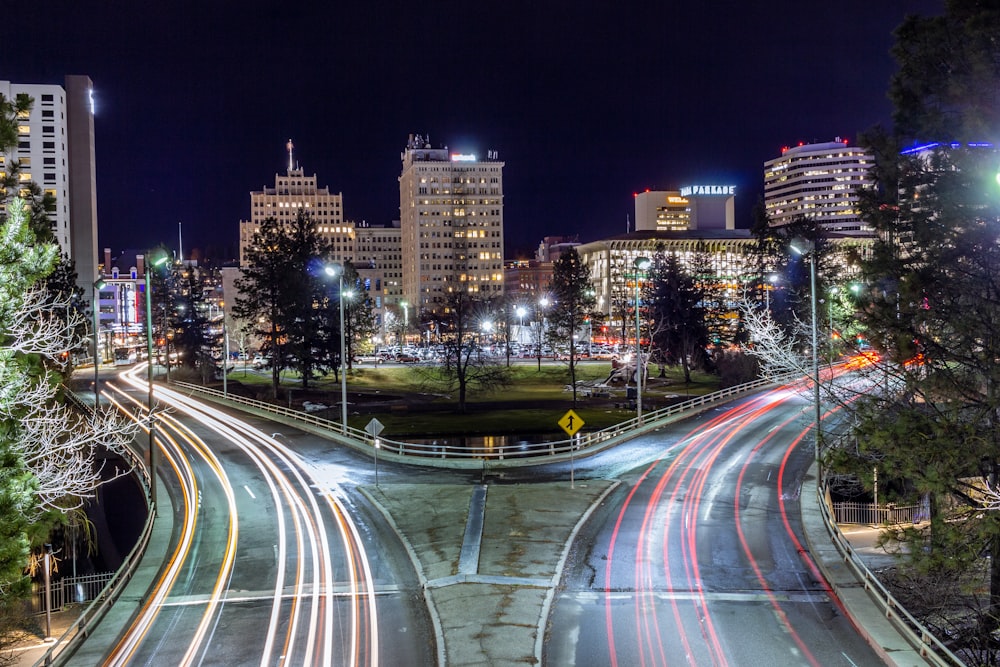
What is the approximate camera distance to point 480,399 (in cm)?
6500

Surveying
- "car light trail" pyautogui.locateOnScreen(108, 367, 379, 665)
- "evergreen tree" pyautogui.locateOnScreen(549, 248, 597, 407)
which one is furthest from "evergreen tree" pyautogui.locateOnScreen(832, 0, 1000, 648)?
"evergreen tree" pyautogui.locateOnScreen(549, 248, 597, 407)

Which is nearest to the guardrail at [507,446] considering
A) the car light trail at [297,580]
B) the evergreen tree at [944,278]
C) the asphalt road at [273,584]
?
the car light trail at [297,580]

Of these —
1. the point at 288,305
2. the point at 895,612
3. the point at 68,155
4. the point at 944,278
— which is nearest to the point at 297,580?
the point at 895,612

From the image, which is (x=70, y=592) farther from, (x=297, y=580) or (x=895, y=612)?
(x=895, y=612)

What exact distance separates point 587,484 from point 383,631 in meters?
14.8

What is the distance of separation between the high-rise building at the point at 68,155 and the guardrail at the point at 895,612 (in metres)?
128

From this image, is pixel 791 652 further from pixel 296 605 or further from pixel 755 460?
pixel 755 460

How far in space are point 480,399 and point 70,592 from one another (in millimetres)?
39797

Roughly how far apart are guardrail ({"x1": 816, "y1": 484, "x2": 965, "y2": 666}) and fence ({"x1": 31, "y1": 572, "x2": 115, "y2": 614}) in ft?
68.9

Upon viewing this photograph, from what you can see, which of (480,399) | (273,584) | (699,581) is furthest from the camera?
(480,399)

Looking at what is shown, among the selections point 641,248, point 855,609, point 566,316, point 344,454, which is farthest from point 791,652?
point 641,248

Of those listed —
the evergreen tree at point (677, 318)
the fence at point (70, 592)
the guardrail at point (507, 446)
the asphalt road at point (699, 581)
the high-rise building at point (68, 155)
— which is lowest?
the fence at point (70, 592)

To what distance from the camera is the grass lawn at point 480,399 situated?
5209 cm

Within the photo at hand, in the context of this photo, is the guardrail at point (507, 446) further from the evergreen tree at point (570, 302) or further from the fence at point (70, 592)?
the evergreen tree at point (570, 302)
